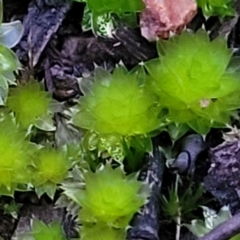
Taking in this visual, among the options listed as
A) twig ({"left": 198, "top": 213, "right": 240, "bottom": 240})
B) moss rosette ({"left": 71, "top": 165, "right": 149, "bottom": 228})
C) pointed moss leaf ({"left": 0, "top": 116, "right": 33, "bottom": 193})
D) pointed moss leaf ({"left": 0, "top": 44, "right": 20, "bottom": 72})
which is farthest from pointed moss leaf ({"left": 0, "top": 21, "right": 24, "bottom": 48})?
twig ({"left": 198, "top": 213, "right": 240, "bottom": 240})

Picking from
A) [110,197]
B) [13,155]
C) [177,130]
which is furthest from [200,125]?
[13,155]

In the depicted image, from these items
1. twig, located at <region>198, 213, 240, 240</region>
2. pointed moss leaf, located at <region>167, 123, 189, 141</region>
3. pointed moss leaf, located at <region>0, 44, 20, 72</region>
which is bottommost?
twig, located at <region>198, 213, 240, 240</region>

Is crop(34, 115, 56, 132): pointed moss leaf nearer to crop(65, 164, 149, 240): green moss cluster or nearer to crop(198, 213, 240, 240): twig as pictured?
crop(65, 164, 149, 240): green moss cluster

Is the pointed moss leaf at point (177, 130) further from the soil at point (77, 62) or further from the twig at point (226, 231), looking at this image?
the twig at point (226, 231)

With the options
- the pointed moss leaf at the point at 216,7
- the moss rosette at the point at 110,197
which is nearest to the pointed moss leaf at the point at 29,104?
the moss rosette at the point at 110,197

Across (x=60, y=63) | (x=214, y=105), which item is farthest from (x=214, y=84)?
(x=60, y=63)

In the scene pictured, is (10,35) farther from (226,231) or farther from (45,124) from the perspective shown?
(226,231)
